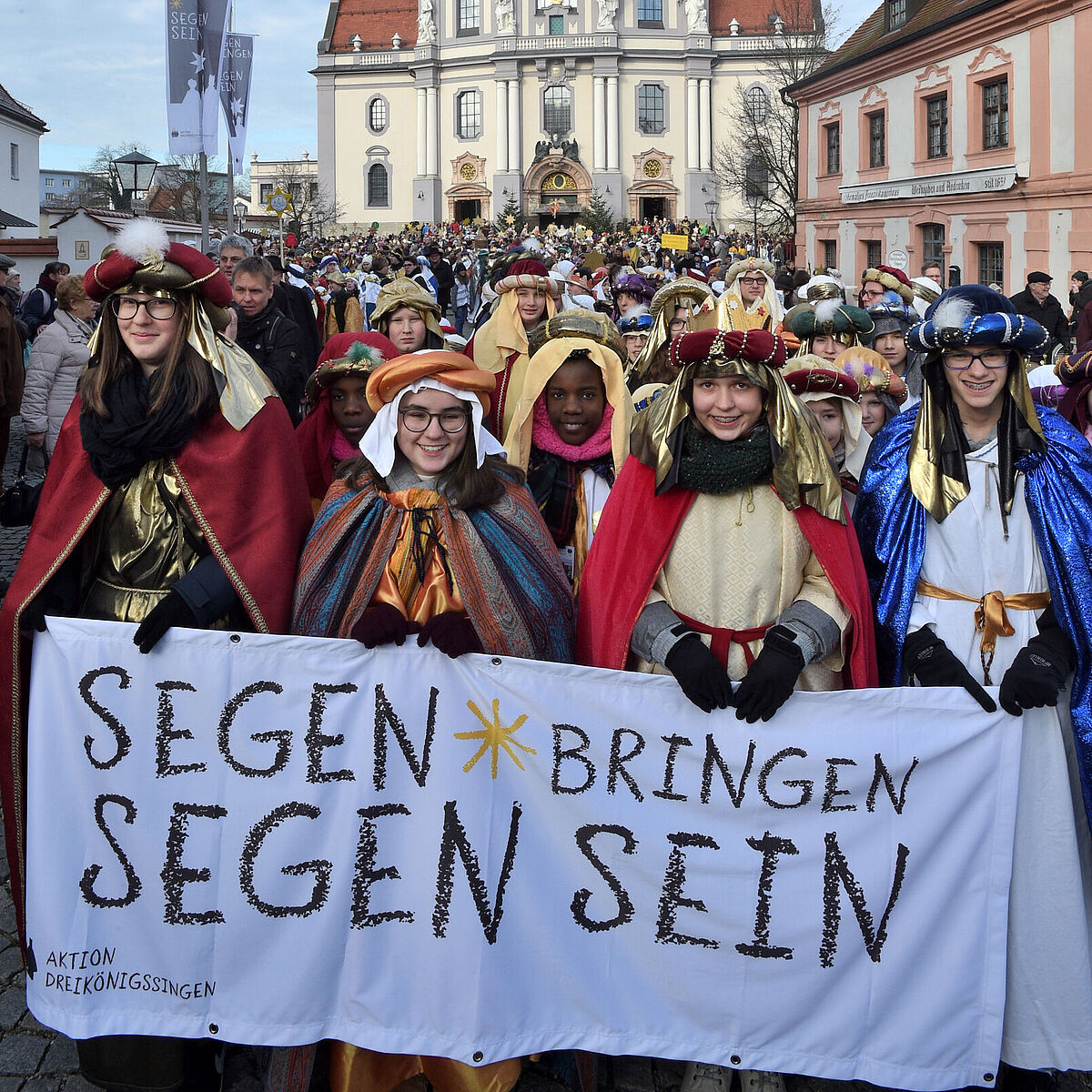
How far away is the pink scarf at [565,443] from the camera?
451cm

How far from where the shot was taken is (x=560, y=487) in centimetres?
449

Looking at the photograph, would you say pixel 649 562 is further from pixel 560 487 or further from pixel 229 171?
pixel 229 171

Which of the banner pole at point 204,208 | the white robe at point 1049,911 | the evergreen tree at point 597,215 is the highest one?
the evergreen tree at point 597,215

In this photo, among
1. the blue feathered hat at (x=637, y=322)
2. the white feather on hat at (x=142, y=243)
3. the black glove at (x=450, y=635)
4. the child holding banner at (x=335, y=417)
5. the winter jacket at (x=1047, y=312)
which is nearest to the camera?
the black glove at (x=450, y=635)

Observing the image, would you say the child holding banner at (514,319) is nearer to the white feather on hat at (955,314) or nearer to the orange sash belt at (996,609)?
the white feather on hat at (955,314)

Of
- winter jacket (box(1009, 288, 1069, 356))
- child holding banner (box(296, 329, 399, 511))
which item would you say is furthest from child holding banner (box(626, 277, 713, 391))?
winter jacket (box(1009, 288, 1069, 356))

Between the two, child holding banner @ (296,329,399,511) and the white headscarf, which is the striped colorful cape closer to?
the white headscarf

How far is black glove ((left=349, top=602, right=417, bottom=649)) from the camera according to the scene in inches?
127

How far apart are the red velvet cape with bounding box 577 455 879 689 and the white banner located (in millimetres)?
261

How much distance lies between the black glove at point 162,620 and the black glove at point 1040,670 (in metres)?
2.20

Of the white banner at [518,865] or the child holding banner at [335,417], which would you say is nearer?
the white banner at [518,865]

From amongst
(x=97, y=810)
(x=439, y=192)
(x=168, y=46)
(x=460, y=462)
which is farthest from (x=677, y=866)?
(x=439, y=192)

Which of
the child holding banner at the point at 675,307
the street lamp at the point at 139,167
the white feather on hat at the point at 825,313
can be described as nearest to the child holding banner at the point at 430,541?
the child holding banner at the point at 675,307

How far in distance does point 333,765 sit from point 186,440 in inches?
40.6
